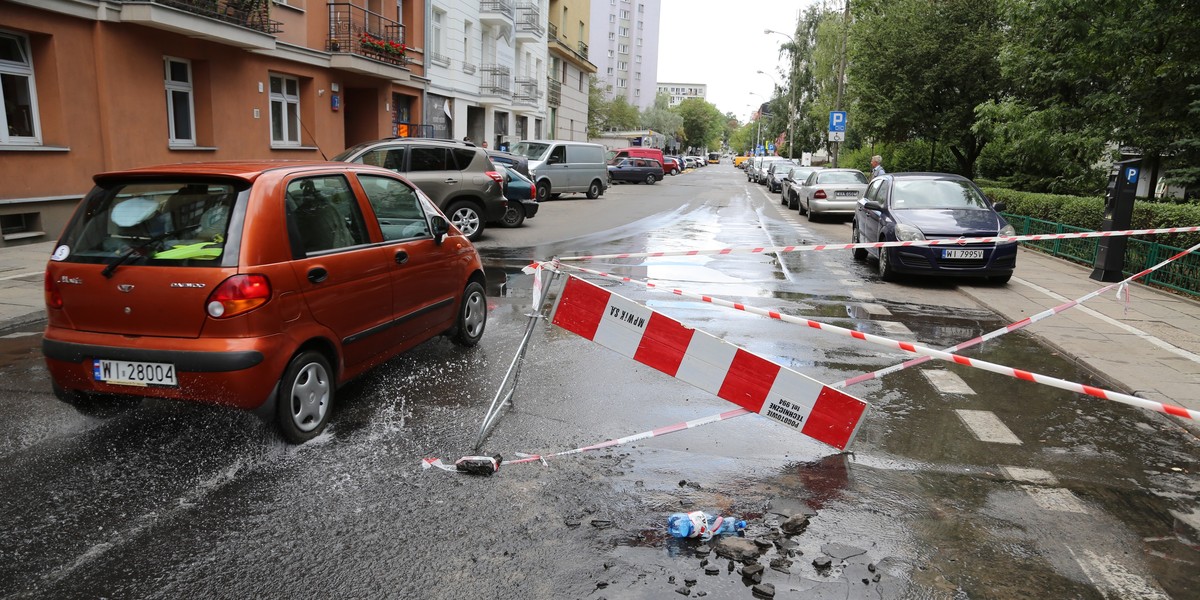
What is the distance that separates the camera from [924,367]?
22.9 ft

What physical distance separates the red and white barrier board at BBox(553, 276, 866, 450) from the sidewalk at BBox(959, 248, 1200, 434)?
290cm

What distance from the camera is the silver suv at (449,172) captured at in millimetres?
14141

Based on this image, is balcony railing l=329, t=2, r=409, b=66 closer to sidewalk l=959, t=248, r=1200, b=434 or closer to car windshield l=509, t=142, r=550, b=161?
car windshield l=509, t=142, r=550, b=161

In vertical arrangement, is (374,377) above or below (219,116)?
below

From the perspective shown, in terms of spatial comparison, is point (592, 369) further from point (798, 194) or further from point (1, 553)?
point (798, 194)

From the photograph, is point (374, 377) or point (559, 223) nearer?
point (374, 377)

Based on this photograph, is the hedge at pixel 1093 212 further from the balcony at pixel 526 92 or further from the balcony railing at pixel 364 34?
the balcony at pixel 526 92

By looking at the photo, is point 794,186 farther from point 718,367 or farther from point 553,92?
point 553,92

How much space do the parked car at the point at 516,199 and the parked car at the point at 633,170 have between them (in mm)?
26623

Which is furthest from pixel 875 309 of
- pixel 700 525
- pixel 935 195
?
pixel 700 525

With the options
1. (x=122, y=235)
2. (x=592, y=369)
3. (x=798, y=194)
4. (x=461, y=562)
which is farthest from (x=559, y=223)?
(x=461, y=562)

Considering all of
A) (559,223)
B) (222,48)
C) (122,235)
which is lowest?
(559,223)

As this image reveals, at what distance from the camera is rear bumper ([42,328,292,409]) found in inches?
167

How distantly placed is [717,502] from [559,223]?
52.3ft
